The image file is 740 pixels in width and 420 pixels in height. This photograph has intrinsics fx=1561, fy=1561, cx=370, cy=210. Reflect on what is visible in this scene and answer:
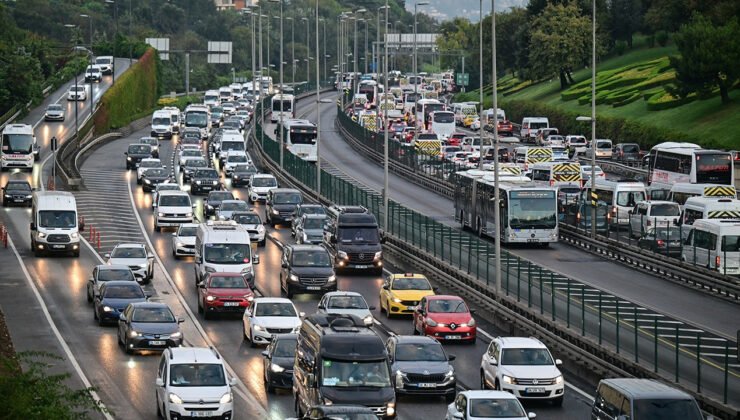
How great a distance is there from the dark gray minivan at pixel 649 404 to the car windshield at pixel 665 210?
37.7m

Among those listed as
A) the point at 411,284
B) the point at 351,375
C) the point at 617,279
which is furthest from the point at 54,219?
the point at 351,375

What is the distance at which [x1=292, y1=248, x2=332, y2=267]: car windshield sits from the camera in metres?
52.1

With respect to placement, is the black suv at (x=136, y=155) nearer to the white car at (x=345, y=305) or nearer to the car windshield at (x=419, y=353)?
the white car at (x=345, y=305)

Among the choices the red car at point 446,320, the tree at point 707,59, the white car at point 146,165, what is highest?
the tree at point 707,59

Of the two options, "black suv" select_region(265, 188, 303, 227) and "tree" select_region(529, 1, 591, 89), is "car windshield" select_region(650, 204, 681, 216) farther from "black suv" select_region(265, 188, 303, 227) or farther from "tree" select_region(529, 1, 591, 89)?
"tree" select_region(529, 1, 591, 89)

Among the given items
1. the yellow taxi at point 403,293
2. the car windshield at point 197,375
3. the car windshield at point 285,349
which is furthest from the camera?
the yellow taxi at point 403,293

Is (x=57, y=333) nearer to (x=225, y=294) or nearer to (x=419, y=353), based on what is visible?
(x=225, y=294)

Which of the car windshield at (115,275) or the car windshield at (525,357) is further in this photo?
the car windshield at (115,275)

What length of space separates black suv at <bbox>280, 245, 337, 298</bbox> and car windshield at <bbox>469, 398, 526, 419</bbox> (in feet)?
71.9

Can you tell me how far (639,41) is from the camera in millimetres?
166000

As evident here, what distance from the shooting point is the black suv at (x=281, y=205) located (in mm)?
72812

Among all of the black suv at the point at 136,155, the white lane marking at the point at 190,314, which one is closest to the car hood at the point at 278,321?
the white lane marking at the point at 190,314

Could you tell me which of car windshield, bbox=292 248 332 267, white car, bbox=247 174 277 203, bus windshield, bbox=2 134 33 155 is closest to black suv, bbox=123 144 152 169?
bus windshield, bbox=2 134 33 155

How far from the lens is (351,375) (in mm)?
31281
